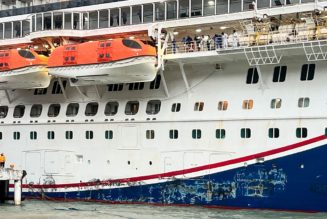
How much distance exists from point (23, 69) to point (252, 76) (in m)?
10.1

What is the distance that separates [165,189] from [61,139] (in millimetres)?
5942

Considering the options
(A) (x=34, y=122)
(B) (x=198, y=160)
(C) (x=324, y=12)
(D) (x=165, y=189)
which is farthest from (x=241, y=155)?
(A) (x=34, y=122)

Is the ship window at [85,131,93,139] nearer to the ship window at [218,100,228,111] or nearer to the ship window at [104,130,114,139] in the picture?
the ship window at [104,130,114,139]

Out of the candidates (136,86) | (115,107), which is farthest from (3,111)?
(136,86)

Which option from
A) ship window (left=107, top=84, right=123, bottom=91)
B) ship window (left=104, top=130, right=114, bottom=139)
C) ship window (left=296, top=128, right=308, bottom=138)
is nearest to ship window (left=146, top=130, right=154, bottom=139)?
ship window (left=104, top=130, right=114, bottom=139)

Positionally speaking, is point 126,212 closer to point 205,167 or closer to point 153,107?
point 205,167

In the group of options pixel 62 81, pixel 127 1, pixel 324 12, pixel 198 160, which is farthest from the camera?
pixel 62 81

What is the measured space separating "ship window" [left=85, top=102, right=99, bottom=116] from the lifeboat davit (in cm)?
209

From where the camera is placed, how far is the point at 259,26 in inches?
978

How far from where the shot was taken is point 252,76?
25.4 metres

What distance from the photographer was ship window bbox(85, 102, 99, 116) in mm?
28969

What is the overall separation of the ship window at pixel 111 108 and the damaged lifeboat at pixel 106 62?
5.75 feet

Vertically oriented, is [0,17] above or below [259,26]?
above

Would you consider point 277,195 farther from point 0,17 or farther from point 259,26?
point 0,17
